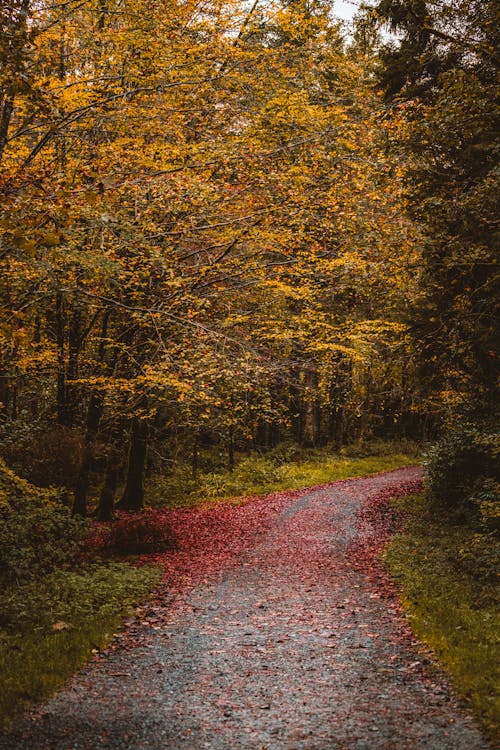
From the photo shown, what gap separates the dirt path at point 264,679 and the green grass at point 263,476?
10.8 m

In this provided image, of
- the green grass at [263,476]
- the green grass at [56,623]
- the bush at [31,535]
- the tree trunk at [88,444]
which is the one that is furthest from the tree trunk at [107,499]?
the green grass at [56,623]

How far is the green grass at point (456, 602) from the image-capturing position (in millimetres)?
6020

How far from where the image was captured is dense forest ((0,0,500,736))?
9766 mm

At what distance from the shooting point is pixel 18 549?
32.1 ft

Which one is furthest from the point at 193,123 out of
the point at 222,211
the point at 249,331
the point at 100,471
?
the point at 100,471

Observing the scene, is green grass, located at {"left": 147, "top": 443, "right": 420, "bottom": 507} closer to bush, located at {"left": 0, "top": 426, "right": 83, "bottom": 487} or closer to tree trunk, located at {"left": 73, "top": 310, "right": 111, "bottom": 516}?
tree trunk, located at {"left": 73, "top": 310, "right": 111, "bottom": 516}

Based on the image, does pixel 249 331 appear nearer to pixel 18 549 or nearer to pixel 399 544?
pixel 399 544

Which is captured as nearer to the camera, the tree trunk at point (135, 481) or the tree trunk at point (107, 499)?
the tree trunk at point (107, 499)

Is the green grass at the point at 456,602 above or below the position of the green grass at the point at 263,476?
above

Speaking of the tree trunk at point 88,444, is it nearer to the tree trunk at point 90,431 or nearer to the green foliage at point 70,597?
the tree trunk at point 90,431

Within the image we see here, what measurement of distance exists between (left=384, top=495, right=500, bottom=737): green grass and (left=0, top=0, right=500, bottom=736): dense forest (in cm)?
102

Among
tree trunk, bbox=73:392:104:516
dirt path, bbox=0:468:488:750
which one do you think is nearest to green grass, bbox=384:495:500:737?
dirt path, bbox=0:468:488:750

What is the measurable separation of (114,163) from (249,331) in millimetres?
7867

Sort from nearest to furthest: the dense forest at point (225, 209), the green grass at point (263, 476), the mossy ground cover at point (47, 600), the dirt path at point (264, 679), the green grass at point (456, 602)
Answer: the dirt path at point (264, 679), the green grass at point (456, 602), the mossy ground cover at point (47, 600), the dense forest at point (225, 209), the green grass at point (263, 476)
